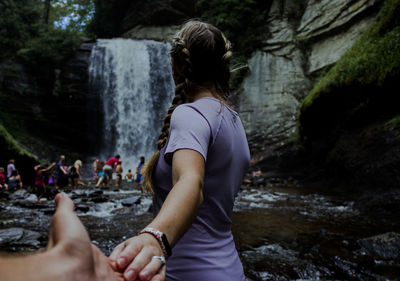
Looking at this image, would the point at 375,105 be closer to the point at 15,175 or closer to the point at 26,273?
the point at 26,273

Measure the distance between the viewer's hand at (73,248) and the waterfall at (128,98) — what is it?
23038 mm

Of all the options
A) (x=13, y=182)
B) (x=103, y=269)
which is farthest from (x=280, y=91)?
(x=103, y=269)

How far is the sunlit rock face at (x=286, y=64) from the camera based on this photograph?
20.2 meters

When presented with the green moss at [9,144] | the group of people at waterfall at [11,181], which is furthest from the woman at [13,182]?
the green moss at [9,144]

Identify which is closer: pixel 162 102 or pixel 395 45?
pixel 395 45

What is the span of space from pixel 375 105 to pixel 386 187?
3068mm

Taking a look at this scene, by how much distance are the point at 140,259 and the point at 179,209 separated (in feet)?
0.65

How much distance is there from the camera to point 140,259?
0.76 metres

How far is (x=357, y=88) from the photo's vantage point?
34.4ft

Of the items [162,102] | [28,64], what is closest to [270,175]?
[162,102]

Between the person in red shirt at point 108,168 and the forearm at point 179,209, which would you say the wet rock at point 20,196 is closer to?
the person in red shirt at point 108,168

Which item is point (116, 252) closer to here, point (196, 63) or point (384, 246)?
point (196, 63)

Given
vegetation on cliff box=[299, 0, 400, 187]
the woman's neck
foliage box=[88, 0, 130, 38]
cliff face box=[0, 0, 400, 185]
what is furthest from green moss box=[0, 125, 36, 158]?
foliage box=[88, 0, 130, 38]

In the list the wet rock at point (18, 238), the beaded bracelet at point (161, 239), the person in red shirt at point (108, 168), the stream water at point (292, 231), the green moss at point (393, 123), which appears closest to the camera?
the beaded bracelet at point (161, 239)
